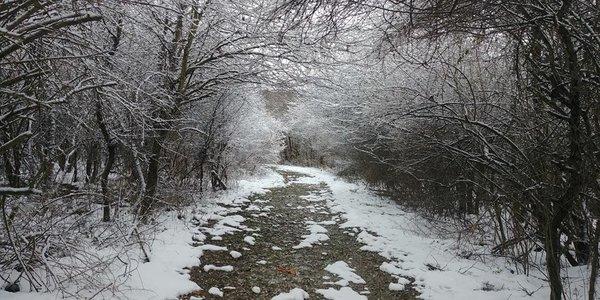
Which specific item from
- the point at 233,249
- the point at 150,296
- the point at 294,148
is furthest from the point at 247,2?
the point at 294,148

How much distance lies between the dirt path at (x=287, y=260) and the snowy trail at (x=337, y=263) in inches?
0.5

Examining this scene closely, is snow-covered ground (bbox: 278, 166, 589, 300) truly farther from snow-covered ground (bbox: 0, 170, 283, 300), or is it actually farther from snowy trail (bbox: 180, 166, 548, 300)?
snow-covered ground (bbox: 0, 170, 283, 300)

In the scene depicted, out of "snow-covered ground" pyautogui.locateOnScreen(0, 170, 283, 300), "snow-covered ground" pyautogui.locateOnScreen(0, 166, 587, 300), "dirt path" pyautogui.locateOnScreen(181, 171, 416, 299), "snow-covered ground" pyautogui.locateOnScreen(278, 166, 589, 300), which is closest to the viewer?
"snow-covered ground" pyautogui.locateOnScreen(0, 170, 283, 300)

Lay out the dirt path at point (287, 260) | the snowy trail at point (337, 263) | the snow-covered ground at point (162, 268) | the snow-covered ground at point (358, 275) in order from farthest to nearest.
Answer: the dirt path at point (287, 260) < the snowy trail at point (337, 263) < the snow-covered ground at point (358, 275) < the snow-covered ground at point (162, 268)

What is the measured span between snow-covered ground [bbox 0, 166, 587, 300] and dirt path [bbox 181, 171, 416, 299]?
0.08 meters

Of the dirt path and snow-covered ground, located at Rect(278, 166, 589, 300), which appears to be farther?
the dirt path

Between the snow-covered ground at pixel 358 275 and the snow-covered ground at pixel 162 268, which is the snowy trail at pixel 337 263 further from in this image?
the snow-covered ground at pixel 162 268

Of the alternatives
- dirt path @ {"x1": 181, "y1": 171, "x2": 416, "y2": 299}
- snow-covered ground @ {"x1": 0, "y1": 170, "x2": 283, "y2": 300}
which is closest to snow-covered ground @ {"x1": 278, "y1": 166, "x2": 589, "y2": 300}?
dirt path @ {"x1": 181, "y1": 171, "x2": 416, "y2": 299}

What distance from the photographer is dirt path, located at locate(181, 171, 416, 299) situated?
16.4ft

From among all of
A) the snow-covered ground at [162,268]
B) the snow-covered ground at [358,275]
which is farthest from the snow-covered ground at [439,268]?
Answer: the snow-covered ground at [162,268]

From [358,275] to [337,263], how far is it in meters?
0.50

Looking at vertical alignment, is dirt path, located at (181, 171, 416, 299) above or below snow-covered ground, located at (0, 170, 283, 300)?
below

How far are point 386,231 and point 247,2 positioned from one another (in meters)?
5.40

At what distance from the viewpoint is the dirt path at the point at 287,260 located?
499 centimetres
